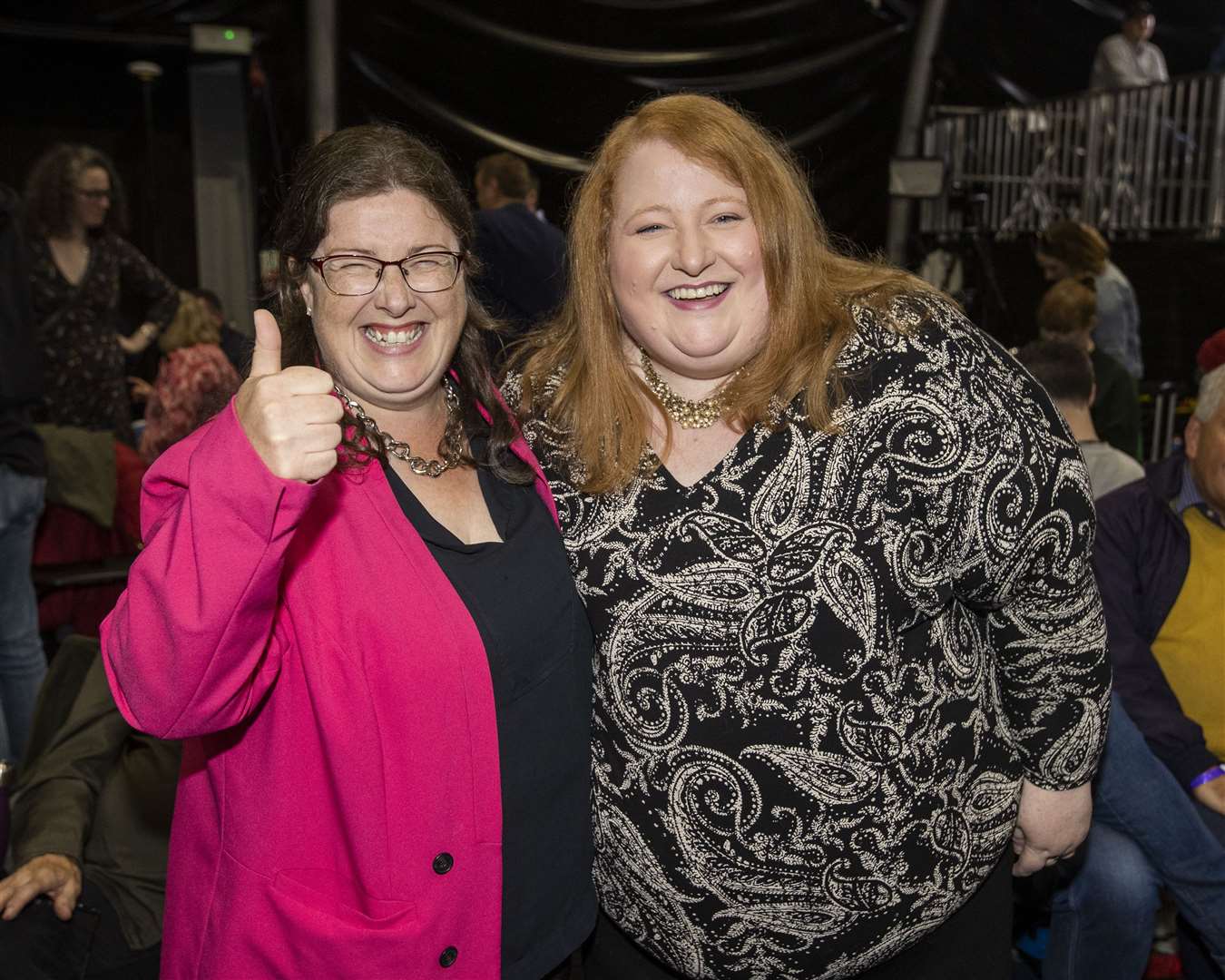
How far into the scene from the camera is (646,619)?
1471 millimetres

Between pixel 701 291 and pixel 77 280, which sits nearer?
pixel 701 291

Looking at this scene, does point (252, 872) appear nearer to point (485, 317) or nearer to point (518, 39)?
point (485, 317)

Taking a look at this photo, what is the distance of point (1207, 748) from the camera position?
230cm

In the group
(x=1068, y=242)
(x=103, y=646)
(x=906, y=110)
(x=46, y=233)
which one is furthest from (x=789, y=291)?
(x=906, y=110)

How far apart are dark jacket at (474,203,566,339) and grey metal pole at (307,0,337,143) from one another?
257 centimetres

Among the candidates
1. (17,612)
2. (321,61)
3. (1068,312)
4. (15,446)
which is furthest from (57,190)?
(1068,312)

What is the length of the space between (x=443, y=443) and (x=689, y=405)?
1.12 ft

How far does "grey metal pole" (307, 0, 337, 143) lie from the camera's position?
217 inches

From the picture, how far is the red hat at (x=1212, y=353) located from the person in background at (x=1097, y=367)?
65.6 inches

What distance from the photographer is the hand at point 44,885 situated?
1.81 m

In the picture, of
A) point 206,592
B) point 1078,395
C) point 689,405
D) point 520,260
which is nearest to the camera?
point 206,592

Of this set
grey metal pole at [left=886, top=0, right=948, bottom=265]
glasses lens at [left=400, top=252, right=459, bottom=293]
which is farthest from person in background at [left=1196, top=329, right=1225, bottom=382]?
grey metal pole at [left=886, top=0, right=948, bottom=265]

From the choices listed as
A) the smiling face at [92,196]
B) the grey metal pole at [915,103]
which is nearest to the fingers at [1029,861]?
the smiling face at [92,196]

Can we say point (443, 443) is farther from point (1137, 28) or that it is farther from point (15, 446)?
point (1137, 28)
